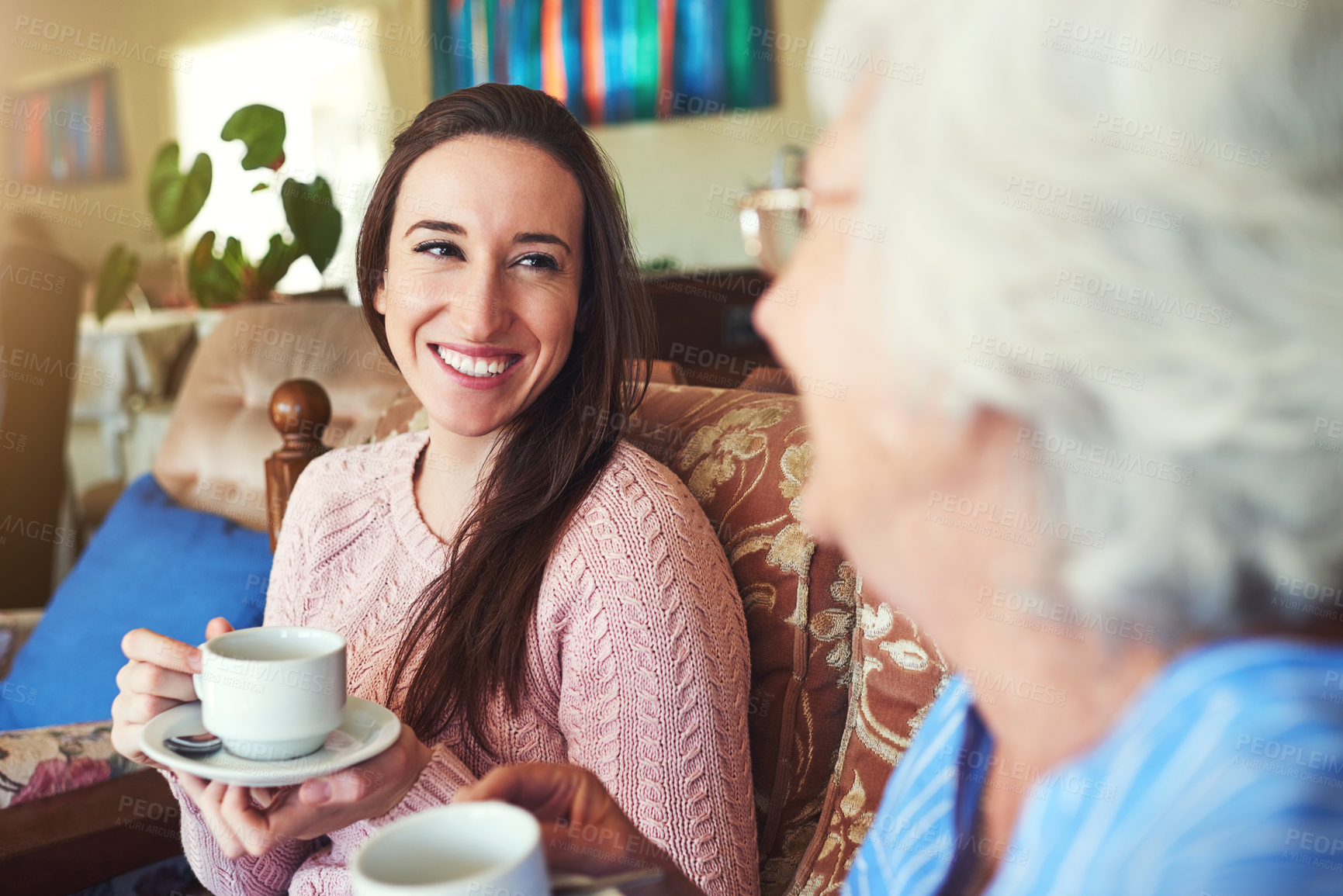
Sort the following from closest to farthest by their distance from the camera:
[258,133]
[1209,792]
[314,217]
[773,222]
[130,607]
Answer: [1209,792] → [773,222] → [130,607] → [258,133] → [314,217]

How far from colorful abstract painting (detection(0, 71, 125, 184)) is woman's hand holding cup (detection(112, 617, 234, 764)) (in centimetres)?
487

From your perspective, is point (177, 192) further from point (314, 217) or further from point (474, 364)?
point (474, 364)

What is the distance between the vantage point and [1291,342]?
35 centimetres

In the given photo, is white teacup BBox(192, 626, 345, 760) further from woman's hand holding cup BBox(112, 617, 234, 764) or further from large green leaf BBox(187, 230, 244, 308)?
large green leaf BBox(187, 230, 244, 308)

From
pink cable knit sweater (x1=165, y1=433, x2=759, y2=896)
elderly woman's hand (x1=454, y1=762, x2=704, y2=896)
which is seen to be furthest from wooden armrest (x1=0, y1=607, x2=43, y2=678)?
elderly woman's hand (x1=454, y1=762, x2=704, y2=896)

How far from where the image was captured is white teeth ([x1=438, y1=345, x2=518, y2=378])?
50.2 inches

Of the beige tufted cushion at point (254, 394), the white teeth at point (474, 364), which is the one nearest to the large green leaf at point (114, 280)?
the beige tufted cushion at point (254, 394)

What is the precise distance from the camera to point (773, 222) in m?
1.39

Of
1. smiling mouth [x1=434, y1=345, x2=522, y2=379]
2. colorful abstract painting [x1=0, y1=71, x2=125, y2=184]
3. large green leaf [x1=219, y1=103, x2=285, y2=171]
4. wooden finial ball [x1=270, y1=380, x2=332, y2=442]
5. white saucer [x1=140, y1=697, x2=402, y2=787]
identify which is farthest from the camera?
colorful abstract painting [x1=0, y1=71, x2=125, y2=184]

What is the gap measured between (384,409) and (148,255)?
3729mm

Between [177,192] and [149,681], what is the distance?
2155mm

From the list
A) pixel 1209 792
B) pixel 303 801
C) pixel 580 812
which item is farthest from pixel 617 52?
pixel 1209 792

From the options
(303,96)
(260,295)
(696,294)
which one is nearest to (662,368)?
(260,295)

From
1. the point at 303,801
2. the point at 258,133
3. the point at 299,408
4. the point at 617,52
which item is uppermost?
the point at 617,52
